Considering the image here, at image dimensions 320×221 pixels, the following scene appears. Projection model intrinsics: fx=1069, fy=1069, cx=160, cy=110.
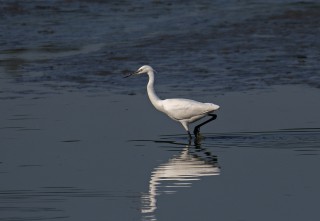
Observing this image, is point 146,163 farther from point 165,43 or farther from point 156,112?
point 165,43

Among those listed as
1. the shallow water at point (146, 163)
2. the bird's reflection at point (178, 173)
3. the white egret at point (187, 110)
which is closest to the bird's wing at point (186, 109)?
the white egret at point (187, 110)

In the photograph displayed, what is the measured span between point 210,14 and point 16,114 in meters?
10.8

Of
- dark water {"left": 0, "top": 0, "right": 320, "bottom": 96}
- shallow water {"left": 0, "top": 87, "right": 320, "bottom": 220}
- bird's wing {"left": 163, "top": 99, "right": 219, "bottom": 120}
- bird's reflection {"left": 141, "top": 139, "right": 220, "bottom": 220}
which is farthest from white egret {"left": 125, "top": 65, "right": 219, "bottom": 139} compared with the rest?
dark water {"left": 0, "top": 0, "right": 320, "bottom": 96}

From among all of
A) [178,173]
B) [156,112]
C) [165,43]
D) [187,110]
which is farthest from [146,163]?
[165,43]

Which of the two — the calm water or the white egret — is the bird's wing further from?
the calm water

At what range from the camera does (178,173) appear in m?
11.0

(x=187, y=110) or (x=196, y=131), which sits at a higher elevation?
(x=187, y=110)

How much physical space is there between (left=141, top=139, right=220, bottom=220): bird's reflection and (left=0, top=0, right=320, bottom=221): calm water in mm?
21

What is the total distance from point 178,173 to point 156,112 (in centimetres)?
389

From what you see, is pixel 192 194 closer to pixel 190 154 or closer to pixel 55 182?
pixel 55 182

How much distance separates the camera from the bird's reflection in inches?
390

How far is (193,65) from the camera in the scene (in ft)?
61.7

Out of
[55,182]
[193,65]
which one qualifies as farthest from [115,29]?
[55,182]

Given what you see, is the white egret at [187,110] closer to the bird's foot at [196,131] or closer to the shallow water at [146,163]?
the bird's foot at [196,131]
